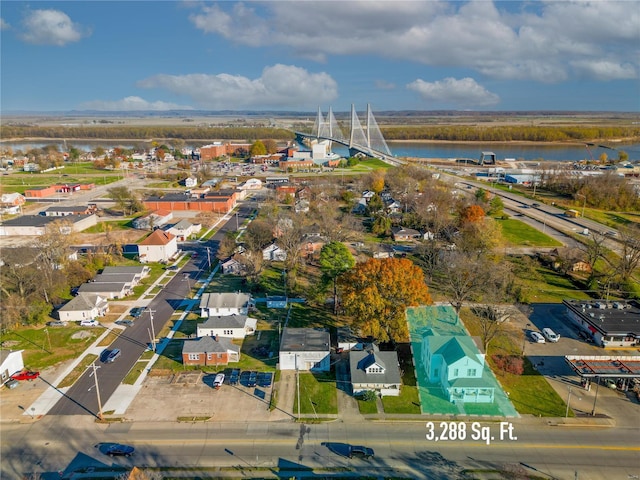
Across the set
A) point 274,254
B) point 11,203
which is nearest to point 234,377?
point 274,254

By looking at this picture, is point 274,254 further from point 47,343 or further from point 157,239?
point 47,343

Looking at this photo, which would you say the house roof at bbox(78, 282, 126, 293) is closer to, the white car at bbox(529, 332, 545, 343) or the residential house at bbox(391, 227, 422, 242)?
the residential house at bbox(391, 227, 422, 242)

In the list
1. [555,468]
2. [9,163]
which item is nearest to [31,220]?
[555,468]

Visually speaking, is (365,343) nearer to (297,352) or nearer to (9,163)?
(297,352)

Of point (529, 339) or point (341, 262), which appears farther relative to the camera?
point (341, 262)

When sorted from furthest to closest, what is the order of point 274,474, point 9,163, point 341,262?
point 9,163, point 341,262, point 274,474

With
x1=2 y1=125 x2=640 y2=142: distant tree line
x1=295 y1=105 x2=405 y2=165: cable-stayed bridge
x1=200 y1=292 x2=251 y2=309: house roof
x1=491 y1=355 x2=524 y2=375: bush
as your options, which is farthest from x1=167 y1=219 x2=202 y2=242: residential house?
x1=2 y1=125 x2=640 y2=142: distant tree line

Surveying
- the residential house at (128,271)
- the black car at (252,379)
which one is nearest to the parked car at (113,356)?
the black car at (252,379)

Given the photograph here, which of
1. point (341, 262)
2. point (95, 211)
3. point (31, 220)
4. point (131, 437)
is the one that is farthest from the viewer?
point (95, 211)
